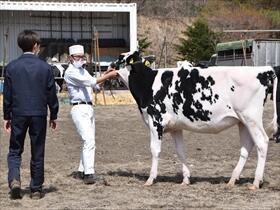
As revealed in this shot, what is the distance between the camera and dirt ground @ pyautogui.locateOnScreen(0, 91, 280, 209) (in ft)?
24.1

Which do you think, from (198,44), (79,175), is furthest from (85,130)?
(198,44)

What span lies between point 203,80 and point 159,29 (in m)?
58.5

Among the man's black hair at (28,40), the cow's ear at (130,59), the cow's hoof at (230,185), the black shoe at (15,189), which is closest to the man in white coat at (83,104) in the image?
the cow's ear at (130,59)

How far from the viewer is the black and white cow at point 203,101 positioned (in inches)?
322

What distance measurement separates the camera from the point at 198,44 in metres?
51.7

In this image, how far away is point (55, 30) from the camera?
4284 cm

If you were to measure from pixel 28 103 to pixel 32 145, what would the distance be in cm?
55

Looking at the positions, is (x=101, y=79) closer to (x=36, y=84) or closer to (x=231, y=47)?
(x=36, y=84)

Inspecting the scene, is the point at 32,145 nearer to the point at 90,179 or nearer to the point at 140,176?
the point at 90,179

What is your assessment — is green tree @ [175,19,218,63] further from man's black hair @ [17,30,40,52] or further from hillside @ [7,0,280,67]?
man's black hair @ [17,30,40,52]

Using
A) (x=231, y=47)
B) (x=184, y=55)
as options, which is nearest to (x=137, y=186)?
(x=231, y=47)

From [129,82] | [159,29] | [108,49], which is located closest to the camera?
[129,82]

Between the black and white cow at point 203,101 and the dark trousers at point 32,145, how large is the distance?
1.64 meters

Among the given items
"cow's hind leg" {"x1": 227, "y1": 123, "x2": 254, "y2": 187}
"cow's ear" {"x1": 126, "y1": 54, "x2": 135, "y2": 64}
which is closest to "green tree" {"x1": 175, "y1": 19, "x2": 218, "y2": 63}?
"cow's ear" {"x1": 126, "y1": 54, "x2": 135, "y2": 64}
